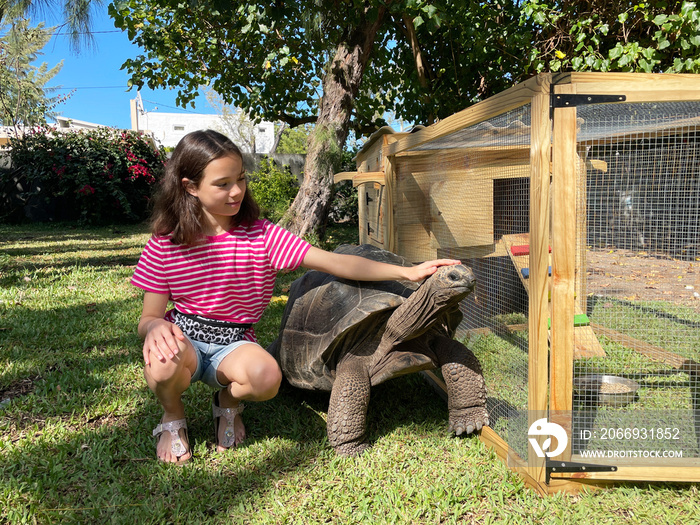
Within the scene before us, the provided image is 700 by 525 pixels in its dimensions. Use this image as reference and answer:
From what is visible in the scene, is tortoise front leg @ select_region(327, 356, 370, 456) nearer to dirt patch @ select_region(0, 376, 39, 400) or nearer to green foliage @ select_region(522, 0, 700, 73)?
dirt patch @ select_region(0, 376, 39, 400)

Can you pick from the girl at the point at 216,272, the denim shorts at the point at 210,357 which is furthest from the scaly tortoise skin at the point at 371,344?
the denim shorts at the point at 210,357

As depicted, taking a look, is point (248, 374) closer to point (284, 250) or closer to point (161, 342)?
point (161, 342)

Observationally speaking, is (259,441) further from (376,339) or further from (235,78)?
Answer: (235,78)

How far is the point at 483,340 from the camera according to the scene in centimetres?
289

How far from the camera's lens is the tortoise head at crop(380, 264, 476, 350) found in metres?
2.02

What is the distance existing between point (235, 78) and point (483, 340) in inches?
292

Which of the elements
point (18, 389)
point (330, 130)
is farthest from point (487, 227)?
point (330, 130)

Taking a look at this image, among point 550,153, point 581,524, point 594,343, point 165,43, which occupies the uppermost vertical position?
point 165,43

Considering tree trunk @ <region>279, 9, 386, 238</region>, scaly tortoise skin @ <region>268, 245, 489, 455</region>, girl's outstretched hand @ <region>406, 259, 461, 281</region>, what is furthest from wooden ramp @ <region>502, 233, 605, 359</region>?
tree trunk @ <region>279, 9, 386, 238</region>

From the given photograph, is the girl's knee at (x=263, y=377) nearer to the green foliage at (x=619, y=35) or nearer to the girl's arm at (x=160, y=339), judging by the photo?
the girl's arm at (x=160, y=339)

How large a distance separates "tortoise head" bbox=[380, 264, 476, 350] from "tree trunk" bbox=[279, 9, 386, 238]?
503 centimetres

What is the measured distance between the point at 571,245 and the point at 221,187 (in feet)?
4.80

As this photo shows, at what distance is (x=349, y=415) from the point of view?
7.14 ft

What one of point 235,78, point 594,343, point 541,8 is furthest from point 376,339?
point 235,78
